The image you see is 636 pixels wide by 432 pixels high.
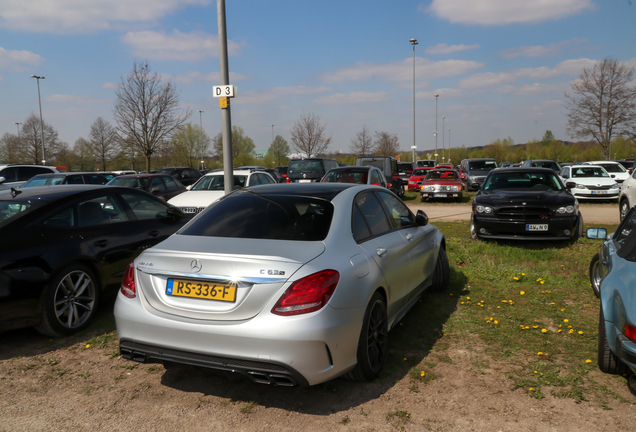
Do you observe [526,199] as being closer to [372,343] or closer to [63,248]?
[372,343]

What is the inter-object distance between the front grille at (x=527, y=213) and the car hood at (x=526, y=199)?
10 centimetres

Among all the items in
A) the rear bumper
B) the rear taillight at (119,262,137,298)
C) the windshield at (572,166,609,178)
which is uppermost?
the windshield at (572,166,609,178)

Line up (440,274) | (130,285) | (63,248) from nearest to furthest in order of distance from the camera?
1. (130,285)
2. (63,248)
3. (440,274)

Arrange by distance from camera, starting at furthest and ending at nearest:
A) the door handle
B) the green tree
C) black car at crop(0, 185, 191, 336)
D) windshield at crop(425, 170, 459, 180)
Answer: the green tree
windshield at crop(425, 170, 459, 180)
the door handle
black car at crop(0, 185, 191, 336)

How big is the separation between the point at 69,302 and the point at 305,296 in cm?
310

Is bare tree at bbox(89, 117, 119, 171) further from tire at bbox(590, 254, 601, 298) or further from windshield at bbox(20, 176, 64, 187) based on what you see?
tire at bbox(590, 254, 601, 298)

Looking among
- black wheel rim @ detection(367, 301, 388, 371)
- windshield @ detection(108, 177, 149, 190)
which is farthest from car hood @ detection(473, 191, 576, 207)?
windshield @ detection(108, 177, 149, 190)

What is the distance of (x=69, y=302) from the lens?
Result: 16.0 feet

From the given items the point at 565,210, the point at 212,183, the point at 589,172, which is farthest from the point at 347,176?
the point at 589,172

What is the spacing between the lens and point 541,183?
10148mm

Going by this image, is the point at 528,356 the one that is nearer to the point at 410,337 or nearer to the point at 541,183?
the point at 410,337

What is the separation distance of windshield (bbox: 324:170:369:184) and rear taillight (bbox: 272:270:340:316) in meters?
12.9

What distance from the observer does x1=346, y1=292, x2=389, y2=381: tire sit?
348cm

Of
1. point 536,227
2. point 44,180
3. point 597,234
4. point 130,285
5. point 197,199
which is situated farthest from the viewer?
point 44,180
